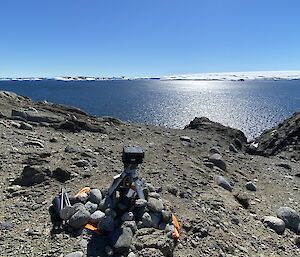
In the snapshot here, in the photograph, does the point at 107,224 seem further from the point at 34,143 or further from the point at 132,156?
the point at 34,143

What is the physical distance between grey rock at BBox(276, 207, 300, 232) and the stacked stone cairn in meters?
5.61

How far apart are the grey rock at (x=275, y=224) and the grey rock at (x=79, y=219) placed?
665 centimetres

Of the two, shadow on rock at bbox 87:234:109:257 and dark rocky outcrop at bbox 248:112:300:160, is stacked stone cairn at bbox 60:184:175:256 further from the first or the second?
dark rocky outcrop at bbox 248:112:300:160

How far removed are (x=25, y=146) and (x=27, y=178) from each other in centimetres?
398

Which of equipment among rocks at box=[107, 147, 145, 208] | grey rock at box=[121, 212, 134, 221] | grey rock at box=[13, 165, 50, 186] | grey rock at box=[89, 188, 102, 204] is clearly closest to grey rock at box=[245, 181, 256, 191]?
equipment among rocks at box=[107, 147, 145, 208]

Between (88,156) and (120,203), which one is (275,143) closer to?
(88,156)

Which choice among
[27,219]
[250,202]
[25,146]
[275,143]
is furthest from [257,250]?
[275,143]

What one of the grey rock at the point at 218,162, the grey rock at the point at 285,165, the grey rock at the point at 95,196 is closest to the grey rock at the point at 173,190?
the grey rock at the point at 95,196

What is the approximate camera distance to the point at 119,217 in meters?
8.77

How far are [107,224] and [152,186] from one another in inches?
127

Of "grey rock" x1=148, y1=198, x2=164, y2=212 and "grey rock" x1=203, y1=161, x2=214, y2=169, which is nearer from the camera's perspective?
"grey rock" x1=148, y1=198, x2=164, y2=212

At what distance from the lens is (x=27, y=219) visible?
9.42 m

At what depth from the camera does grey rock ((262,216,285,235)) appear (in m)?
12.1

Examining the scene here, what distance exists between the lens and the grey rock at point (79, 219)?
342 inches
